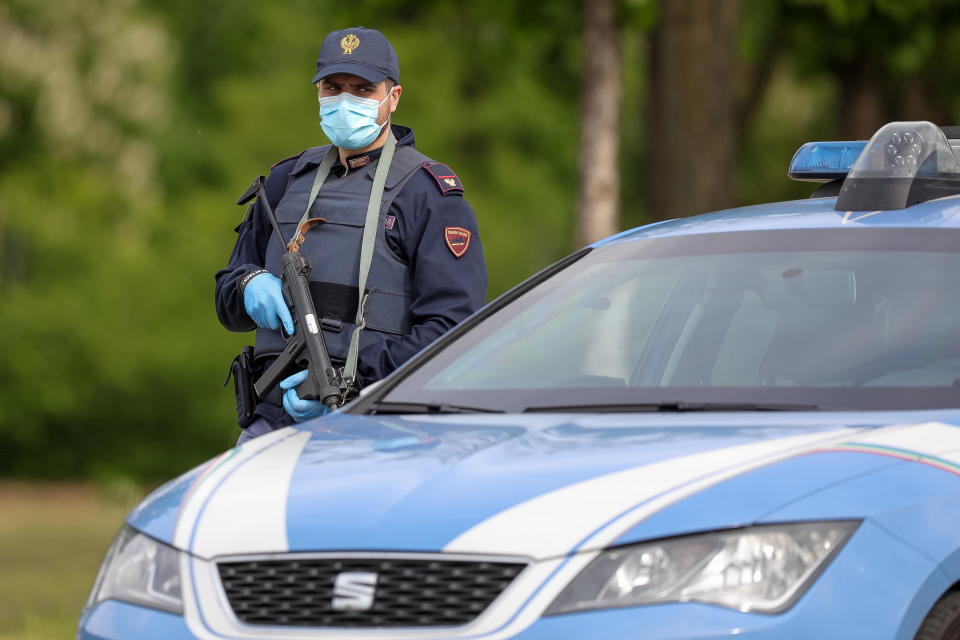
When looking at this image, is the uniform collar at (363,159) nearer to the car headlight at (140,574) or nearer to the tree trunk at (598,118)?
the car headlight at (140,574)

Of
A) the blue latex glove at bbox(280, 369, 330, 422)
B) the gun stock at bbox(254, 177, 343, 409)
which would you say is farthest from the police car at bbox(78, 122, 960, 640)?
the blue latex glove at bbox(280, 369, 330, 422)

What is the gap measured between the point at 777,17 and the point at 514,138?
15.9 meters

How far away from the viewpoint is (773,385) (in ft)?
12.2

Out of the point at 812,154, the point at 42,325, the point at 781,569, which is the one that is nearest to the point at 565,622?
the point at 781,569

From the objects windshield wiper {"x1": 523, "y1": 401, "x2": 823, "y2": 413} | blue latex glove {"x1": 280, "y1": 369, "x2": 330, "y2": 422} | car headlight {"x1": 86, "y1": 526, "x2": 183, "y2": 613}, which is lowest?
car headlight {"x1": 86, "y1": 526, "x2": 183, "y2": 613}

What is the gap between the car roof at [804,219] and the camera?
13.5 ft

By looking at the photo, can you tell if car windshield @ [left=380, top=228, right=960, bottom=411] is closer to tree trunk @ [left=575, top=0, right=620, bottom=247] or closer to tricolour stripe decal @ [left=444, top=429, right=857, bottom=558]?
tricolour stripe decal @ [left=444, top=429, right=857, bottom=558]

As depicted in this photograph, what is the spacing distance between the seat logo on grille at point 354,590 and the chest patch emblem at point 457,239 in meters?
2.02

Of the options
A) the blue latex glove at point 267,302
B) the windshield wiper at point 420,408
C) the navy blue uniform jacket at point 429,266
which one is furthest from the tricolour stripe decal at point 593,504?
the blue latex glove at point 267,302

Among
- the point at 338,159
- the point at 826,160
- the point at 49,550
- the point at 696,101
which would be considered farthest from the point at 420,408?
the point at 49,550

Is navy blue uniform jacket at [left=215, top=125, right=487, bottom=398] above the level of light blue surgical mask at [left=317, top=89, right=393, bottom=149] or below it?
below

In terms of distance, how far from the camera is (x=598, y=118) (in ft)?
41.8

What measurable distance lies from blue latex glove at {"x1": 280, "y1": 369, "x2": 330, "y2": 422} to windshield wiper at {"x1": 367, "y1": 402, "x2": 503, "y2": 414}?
0.99m

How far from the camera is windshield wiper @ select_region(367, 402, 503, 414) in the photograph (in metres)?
3.84
